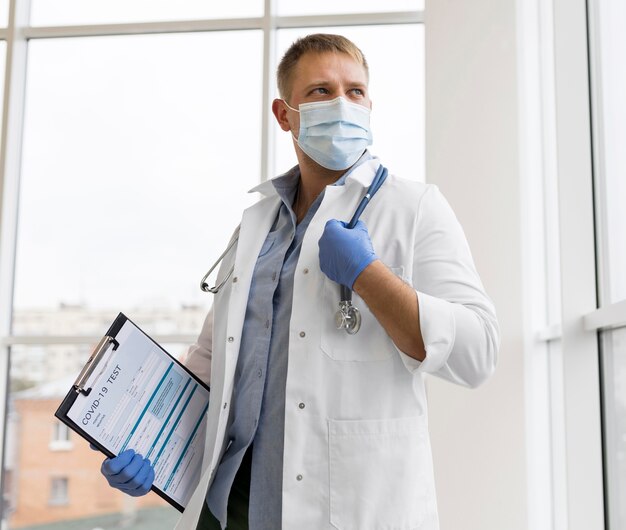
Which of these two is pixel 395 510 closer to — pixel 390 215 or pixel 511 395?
pixel 390 215

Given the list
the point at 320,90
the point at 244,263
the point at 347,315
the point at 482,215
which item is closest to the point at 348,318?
the point at 347,315

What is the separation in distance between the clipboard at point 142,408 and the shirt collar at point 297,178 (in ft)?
1.57

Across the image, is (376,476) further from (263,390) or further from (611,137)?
(611,137)

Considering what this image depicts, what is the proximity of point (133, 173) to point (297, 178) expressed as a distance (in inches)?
55.0

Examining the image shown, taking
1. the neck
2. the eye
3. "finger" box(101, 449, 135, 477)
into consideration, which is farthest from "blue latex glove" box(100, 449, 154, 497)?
the eye

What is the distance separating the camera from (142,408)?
1431mm

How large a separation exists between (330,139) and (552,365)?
1.17 meters

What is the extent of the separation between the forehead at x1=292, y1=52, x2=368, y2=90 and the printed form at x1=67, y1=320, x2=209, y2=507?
2.27 ft

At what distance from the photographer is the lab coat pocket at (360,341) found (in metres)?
1.30

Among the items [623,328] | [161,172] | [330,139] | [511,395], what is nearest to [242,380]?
[330,139]

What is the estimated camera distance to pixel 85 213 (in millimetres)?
2932

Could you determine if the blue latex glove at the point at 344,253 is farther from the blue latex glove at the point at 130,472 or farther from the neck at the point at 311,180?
the blue latex glove at the point at 130,472

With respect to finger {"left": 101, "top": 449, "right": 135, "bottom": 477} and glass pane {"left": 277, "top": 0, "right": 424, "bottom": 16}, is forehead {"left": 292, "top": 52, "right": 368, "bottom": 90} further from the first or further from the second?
glass pane {"left": 277, "top": 0, "right": 424, "bottom": 16}

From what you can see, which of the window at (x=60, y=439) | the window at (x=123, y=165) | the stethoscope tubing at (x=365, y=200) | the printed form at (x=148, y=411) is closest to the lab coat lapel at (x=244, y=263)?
the printed form at (x=148, y=411)
